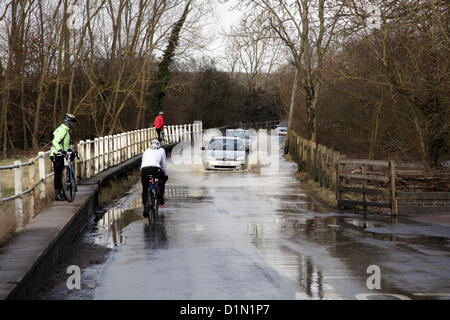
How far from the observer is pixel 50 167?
77.0ft

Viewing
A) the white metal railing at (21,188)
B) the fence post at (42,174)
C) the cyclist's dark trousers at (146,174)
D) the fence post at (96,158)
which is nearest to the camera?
the white metal railing at (21,188)

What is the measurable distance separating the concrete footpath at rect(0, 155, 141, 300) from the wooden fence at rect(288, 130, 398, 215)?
20.2 feet

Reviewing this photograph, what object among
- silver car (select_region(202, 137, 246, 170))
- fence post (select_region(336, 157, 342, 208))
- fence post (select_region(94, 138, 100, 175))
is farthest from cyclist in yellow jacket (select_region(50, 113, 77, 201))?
silver car (select_region(202, 137, 246, 170))

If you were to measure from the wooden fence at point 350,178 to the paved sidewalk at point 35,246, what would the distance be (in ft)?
22.1

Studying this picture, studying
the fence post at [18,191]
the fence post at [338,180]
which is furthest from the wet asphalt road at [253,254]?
the fence post at [18,191]

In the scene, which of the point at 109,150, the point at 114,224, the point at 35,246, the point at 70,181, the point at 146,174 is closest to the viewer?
the point at 35,246

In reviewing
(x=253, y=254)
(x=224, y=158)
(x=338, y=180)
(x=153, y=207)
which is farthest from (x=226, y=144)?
(x=253, y=254)

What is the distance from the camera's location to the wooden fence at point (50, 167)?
11.9 metres

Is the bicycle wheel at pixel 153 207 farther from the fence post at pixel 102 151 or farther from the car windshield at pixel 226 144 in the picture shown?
the car windshield at pixel 226 144

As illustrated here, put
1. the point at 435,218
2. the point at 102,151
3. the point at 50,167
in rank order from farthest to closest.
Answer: the point at 50,167
the point at 102,151
the point at 435,218

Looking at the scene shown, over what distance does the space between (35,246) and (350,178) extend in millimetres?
11947

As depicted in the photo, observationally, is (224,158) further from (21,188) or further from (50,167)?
(21,188)

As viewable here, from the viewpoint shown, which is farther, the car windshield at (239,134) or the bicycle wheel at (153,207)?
the car windshield at (239,134)

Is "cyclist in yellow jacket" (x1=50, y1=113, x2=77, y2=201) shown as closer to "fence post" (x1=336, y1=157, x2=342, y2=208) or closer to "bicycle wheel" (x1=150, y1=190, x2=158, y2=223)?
"bicycle wheel" (x1=150, y1=190, x2=158, y2=223)
